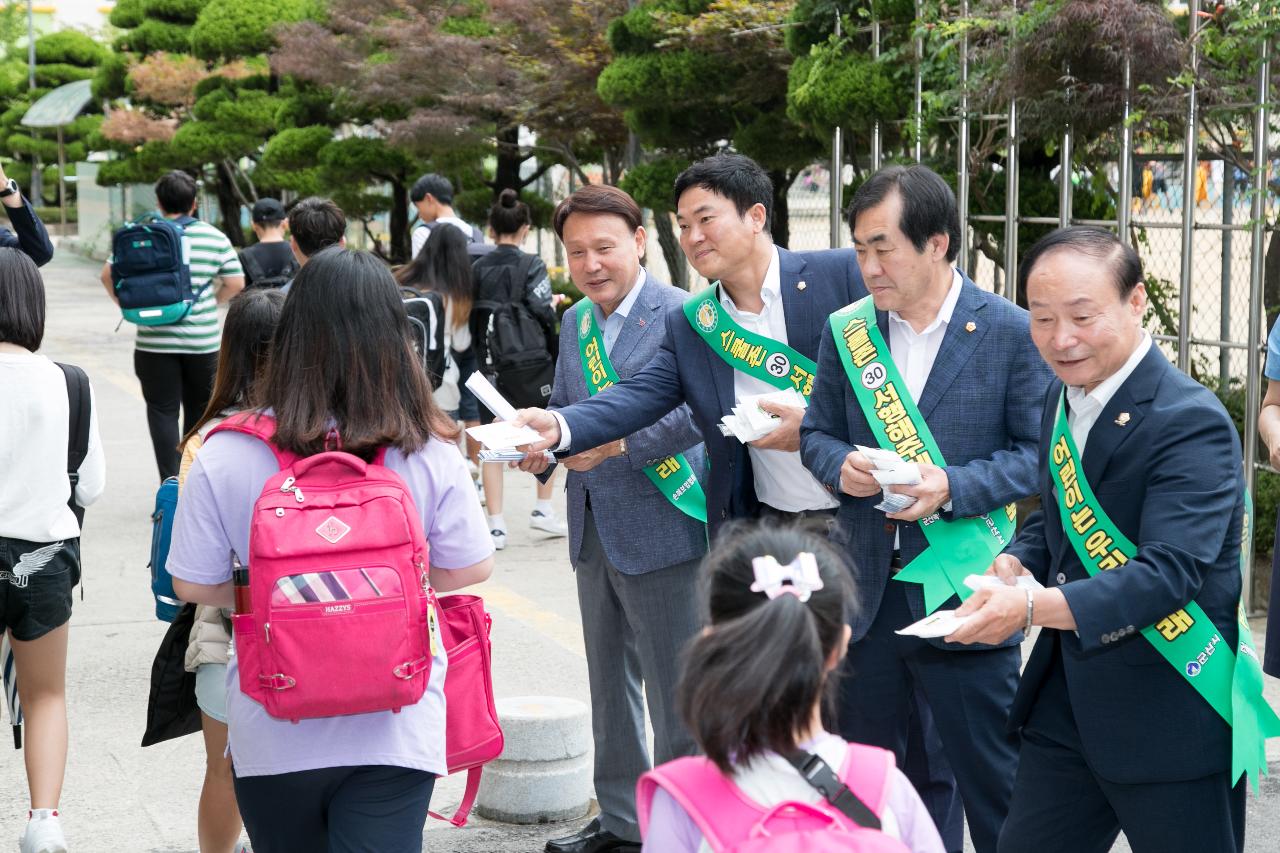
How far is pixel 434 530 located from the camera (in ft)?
9.21

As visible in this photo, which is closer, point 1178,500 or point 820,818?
point 820,818

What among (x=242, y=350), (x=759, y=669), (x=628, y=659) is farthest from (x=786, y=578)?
(x=628, y=659)

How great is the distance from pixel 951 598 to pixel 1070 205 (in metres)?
4.16

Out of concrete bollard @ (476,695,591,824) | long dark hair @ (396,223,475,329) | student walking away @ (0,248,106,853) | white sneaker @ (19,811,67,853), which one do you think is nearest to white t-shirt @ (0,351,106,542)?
student walking away @ (0,248,106,853)

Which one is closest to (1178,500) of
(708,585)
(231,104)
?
(708,585)

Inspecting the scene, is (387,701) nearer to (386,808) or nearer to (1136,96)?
(386,808)

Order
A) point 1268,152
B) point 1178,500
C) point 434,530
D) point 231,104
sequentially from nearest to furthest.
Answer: point 1178,500 < point 434,530 < point 1268,152 < point 231,104

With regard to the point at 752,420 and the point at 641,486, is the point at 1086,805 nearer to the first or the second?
the point at 752,420

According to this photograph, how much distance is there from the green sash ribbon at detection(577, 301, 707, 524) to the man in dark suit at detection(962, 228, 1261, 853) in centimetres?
129

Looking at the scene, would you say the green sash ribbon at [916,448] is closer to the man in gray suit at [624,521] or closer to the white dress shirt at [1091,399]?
the white dress shirt at [1091,399]

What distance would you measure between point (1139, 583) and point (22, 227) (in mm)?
4384

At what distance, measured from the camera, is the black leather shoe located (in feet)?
13.5

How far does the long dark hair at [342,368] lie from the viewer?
2.70 metres

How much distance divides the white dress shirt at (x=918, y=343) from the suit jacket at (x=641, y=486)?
2.26 feet
